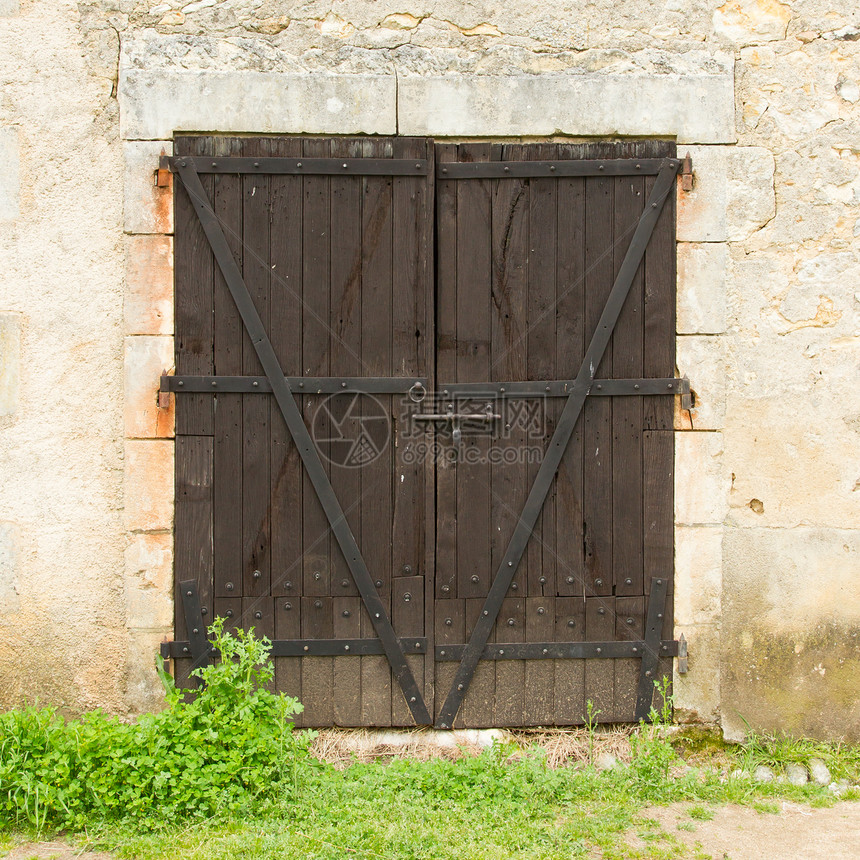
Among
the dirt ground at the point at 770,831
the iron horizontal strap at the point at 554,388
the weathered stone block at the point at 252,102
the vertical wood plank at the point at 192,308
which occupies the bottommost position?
the dirt ground at the point at 770,831

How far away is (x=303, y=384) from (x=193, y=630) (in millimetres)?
1134

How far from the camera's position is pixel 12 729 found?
9.18 feet

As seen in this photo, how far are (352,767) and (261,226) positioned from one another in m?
2.26

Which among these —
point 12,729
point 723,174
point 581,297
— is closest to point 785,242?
point 723,174

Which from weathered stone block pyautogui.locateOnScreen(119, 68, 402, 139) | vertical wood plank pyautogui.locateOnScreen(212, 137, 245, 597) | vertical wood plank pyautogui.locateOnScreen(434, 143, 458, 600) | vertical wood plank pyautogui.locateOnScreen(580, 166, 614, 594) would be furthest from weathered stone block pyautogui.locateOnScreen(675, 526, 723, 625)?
weathered stone block pyautogui.locateOnScreen(119, 68, 402, 139)

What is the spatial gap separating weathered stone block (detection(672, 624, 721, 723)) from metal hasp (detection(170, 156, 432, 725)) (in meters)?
1.14

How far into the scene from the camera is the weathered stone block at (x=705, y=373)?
320cm

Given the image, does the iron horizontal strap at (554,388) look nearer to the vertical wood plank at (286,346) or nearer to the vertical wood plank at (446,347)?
the vertical wood plank at (446,347)

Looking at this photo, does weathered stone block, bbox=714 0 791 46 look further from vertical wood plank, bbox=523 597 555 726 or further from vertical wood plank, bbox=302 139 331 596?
vertical wood plank, bbox=523 597 555 726

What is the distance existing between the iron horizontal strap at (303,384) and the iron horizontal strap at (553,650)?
1.15m

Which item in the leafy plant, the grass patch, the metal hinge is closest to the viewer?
the grass patch

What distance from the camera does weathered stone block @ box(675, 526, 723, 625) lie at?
10.6 feet

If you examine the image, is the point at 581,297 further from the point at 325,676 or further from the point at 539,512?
the point at 325,676

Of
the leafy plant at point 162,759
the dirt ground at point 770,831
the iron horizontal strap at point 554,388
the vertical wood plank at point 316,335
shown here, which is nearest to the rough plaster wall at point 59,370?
the leafy plant at point 162,759
